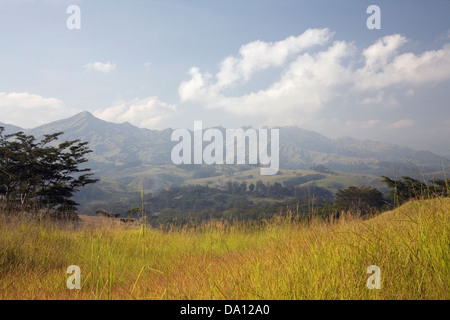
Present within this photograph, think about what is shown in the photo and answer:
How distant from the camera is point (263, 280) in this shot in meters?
3.94

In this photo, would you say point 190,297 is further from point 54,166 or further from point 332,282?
point 54,166

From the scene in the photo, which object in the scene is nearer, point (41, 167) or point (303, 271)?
point (303, 271)

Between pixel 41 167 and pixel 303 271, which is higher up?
pixel 41 167

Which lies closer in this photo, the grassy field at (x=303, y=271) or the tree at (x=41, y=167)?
the grassy field at (x=303, y=271)

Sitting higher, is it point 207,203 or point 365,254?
point 365,254

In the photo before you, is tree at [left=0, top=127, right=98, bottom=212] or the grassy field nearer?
the grassy field

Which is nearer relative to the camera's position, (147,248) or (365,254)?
(365,254)
